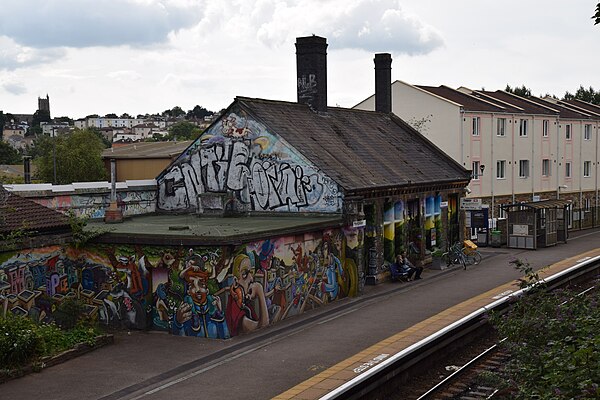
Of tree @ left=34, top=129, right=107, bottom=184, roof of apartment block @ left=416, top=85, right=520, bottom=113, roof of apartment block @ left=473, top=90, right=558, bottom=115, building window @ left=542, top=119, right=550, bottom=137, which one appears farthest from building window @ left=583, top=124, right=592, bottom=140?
tree @ left=34, top=129, right=107, bottom=184

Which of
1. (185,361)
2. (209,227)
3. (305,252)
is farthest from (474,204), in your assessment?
(185,361)

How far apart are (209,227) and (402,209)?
9063 mm

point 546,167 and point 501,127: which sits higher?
point 501,127

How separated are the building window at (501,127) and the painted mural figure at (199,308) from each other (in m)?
33.4

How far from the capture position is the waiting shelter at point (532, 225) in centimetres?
3631

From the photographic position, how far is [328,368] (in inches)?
620

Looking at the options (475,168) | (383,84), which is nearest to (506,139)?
(475,168)

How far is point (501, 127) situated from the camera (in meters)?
49.0

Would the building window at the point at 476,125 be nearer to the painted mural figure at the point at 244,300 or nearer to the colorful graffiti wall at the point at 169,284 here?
the colorful graffiti wall at the point at 169,284

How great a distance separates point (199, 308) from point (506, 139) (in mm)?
34626

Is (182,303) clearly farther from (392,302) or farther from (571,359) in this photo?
(571,359)

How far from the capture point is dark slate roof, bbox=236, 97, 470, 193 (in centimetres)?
2561

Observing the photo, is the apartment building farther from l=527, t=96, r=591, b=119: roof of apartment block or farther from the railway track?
the railway track

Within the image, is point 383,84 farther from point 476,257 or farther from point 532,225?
point 532,225
